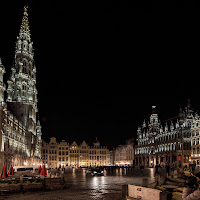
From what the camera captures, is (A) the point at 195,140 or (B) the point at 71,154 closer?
(A) the point at 195,140

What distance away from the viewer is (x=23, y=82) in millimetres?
84375

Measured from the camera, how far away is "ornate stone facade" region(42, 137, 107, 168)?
429 ft

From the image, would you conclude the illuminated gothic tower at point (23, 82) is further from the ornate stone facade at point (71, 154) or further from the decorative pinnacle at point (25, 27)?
the ornate stone facade at point (71, 154)

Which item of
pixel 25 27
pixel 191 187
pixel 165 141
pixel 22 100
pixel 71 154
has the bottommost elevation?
pixel 71 154

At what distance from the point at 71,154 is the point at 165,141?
2218 inches

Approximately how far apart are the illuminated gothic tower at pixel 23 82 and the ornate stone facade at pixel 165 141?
1784 inches

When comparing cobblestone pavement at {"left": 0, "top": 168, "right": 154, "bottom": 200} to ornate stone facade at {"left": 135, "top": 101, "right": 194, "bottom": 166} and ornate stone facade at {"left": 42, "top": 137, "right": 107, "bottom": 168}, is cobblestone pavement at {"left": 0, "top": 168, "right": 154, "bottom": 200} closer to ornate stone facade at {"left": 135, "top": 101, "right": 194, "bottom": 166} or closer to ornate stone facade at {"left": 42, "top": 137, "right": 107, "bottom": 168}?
ornate stone facade at {"left": 135, "top": 101, "right": 194, "bottom": 166}

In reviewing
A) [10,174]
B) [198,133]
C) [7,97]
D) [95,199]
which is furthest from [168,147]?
[95,199]

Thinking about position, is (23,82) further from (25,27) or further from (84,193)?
(84,193)

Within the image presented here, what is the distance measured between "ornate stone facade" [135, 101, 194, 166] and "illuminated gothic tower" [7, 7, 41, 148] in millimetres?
45316

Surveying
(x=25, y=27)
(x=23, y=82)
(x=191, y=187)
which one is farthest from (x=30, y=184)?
(x=25, y=27)

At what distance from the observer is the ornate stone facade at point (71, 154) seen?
130750 millimetres

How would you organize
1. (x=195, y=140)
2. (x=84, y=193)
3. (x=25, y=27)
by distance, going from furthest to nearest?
(x=25, y=27) < (x=195, y=140) < (x=84, y=193)

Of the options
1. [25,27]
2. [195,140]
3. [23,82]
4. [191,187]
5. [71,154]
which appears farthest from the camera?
[71,154]
